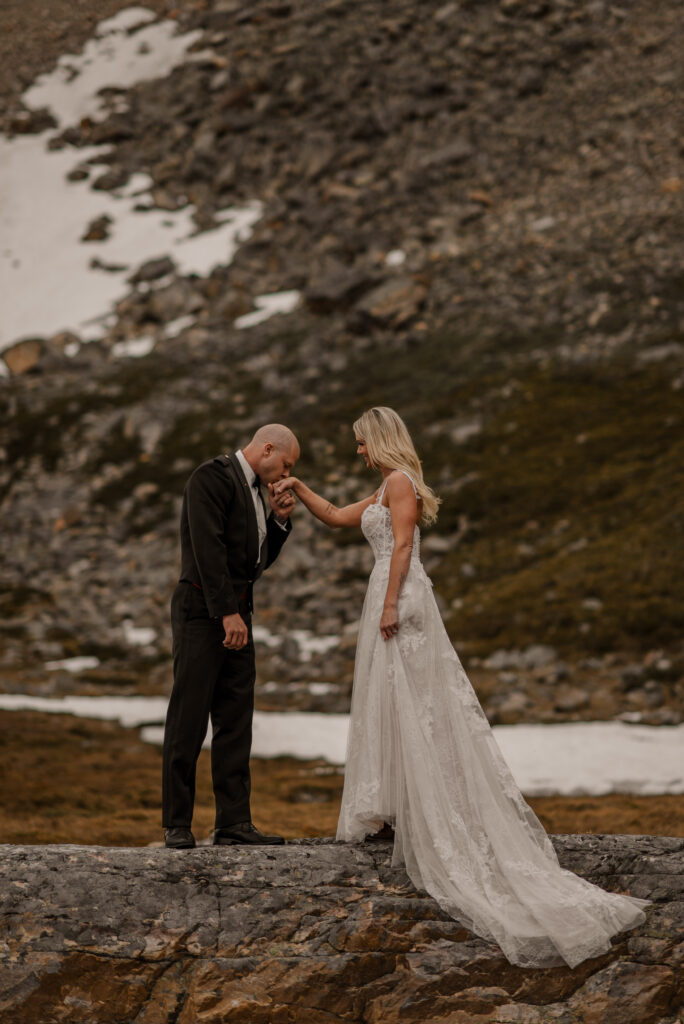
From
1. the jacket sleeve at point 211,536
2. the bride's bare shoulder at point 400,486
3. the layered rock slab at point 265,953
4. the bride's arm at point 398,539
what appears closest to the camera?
the layered rock slab at point 265,953

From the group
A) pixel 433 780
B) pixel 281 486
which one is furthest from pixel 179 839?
pixel 281 486

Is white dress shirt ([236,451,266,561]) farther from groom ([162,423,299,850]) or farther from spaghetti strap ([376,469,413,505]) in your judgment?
spaghetti strap ([376,469,413,505])

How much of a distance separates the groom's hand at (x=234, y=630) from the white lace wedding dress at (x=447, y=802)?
1.04 meters

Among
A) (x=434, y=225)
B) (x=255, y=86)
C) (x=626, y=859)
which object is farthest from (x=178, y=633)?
(x=255, y=86)

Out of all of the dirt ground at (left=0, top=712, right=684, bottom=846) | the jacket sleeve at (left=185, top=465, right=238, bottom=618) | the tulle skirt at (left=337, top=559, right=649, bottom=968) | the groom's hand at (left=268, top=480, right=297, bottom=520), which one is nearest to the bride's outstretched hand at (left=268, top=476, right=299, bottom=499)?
the groom's hand at (left=268, top=480, right=297, bottom=520)

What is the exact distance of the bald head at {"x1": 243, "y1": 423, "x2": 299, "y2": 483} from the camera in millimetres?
8438

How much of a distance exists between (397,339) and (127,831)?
33.6m

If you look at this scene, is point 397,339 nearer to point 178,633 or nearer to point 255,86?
point 255,86

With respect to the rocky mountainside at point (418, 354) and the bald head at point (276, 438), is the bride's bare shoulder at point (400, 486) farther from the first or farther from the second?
the rocky mountainside at point (418, 354)

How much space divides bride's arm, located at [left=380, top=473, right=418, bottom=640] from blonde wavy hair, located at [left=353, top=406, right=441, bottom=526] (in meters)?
0.11

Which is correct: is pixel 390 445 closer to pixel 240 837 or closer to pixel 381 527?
pixel 381 527

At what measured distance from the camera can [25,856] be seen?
7148 millimetres

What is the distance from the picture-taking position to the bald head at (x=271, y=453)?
8.44 m

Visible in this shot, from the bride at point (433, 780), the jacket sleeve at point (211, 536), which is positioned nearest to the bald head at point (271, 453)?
the bride at point (433, 780)
